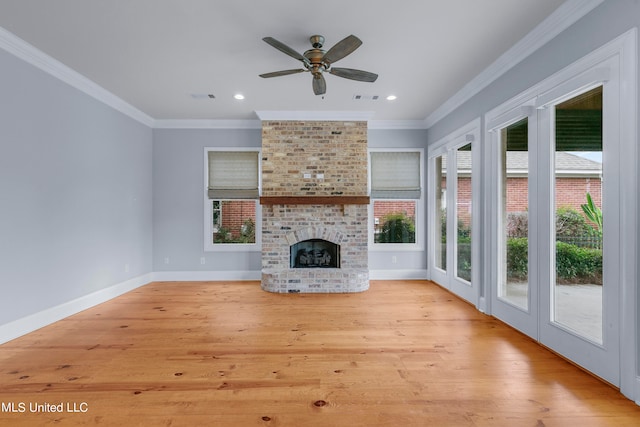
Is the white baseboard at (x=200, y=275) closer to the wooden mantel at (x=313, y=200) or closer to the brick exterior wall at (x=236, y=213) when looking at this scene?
the brick exterior wall at (x=236, y=213)

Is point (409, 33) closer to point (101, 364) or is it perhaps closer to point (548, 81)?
point (548, 81)

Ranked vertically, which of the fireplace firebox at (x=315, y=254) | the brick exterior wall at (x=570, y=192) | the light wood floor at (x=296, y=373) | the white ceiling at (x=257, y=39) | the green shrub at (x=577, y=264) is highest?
the white ceiling at (x=257, y=39)

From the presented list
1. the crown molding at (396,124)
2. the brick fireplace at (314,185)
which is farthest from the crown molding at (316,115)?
the crown molding at (396,124)

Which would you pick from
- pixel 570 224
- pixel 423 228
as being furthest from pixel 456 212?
pixel 570 224

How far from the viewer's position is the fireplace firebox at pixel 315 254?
530cm

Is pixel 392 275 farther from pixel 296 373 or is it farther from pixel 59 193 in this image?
pixel 59 193

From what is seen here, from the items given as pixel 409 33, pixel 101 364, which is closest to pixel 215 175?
pixel 101 364

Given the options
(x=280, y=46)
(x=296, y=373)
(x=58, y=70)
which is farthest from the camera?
(x=58, y=70)

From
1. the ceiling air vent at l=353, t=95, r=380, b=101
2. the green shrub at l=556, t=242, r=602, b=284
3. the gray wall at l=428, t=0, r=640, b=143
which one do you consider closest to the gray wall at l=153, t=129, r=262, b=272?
the ceiling air vent at l=353, t=95, r=380, b=101

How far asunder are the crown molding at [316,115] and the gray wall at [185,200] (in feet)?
2.08

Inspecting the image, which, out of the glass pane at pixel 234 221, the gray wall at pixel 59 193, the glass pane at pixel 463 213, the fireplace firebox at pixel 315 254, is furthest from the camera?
the glass pane at pixel 234 221

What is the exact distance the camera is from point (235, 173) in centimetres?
564

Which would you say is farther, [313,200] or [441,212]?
[441,212]

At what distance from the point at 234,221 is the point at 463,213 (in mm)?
3781
